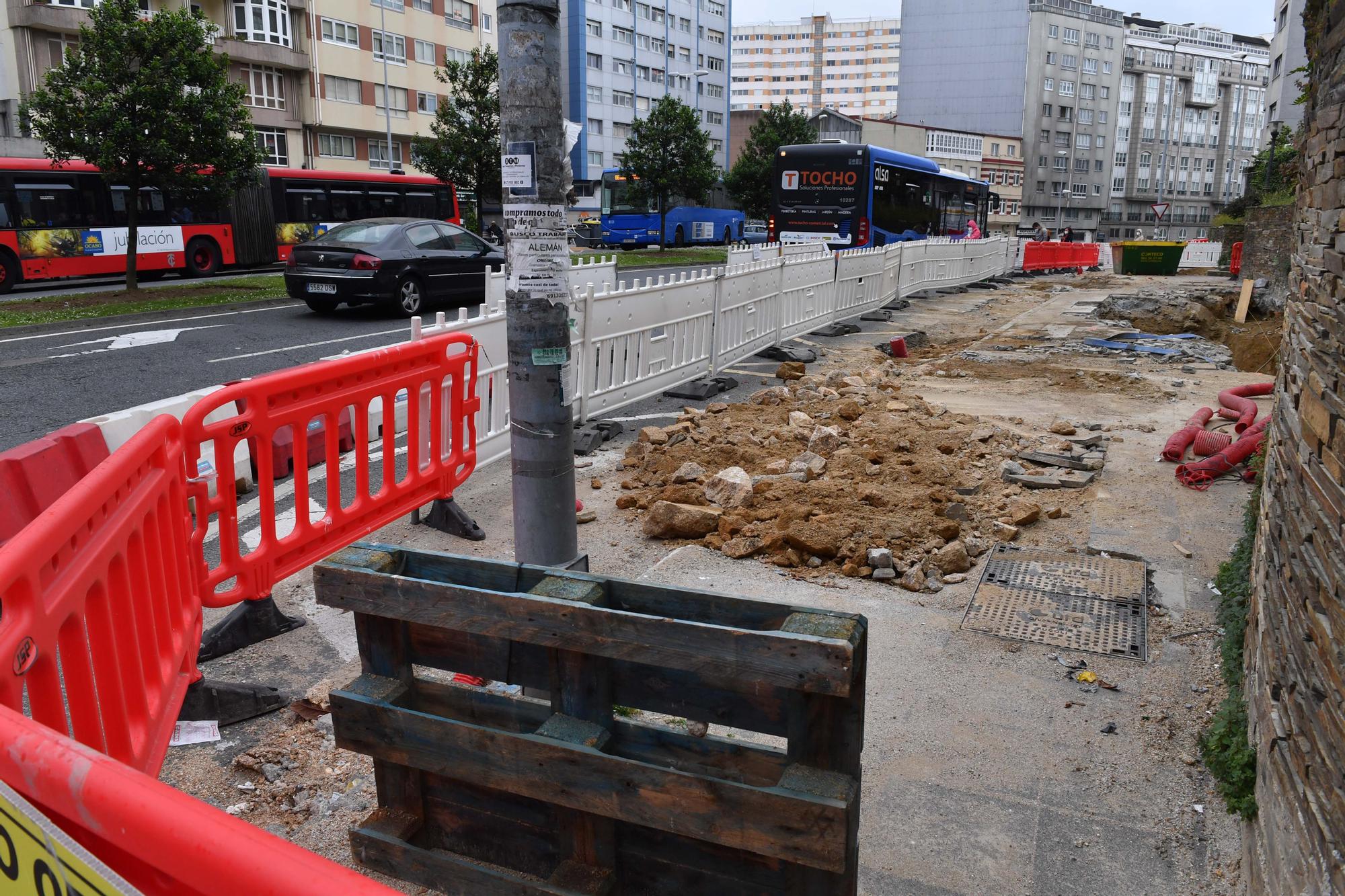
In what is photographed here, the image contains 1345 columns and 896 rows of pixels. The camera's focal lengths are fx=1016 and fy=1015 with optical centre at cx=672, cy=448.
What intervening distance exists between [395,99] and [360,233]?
42.7m

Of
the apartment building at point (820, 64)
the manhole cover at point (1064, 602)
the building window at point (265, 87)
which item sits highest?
the apartment building at point (820, 64)

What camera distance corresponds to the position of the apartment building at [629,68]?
3027 inches

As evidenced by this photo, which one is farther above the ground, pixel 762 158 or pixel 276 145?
pixel 276 145

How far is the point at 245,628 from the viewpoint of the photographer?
4672 mm

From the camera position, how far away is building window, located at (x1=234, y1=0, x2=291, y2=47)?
45.9 meters

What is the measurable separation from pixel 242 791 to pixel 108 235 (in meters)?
24.4

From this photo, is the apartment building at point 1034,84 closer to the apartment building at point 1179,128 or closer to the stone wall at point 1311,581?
the apartment building at point 1179,128

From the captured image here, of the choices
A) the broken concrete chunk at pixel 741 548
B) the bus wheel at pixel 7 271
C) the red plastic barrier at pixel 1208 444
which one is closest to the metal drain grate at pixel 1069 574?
the broken concrete chunk at pixel 741 548

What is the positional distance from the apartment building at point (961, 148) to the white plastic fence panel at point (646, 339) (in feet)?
220

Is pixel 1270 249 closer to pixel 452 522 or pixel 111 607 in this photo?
pixel 452 522

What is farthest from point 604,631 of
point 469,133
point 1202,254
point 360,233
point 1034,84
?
point 1034,84

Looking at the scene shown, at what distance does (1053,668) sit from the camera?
14.7 feet

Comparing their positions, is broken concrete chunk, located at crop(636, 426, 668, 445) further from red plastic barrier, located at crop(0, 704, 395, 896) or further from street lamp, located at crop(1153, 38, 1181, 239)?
street lamp, located at crop(1153, 38, 1181, 239)

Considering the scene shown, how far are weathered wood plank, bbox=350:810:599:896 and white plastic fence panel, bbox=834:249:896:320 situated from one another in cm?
1514
